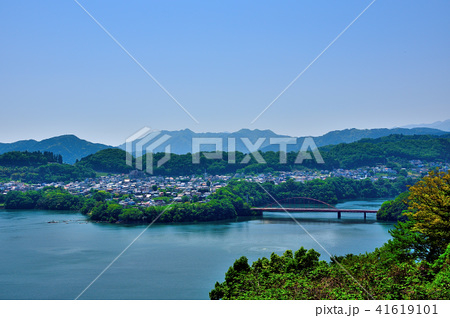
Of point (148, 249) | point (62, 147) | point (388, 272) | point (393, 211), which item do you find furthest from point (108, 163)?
point (388, 272)

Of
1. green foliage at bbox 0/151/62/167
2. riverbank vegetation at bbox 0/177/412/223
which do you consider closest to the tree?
Answer: riverbank vegetation at bbox 0/177/412/223

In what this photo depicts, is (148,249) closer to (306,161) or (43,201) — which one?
(43,201)

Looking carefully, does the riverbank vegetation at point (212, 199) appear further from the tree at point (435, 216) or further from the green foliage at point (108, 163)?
the tree at point (435, 216)

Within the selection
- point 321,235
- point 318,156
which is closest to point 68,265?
point 321,235

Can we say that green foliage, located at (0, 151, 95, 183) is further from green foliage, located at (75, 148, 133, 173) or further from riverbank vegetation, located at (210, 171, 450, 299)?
riverbank vegetation, located at (210, 171, 450, 299)

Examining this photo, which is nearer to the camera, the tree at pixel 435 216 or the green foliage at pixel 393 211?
the tree at pixel 435 216

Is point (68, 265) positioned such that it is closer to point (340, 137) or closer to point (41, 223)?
point (41, 223)

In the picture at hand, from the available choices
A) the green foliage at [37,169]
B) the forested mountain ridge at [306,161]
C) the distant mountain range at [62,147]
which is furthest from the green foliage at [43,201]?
the distant mountain range at [62,147]
